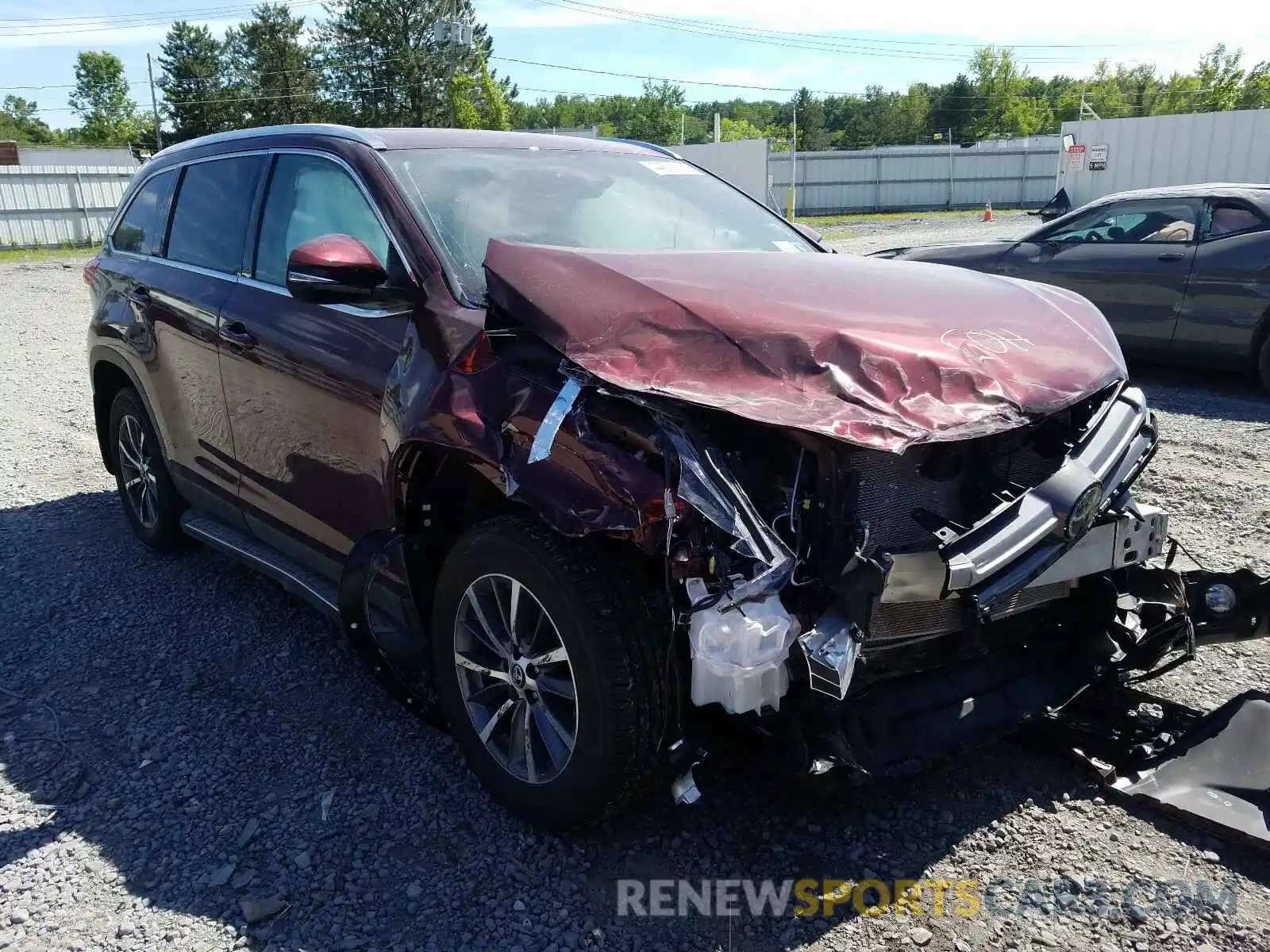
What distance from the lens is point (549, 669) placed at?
2877 mm

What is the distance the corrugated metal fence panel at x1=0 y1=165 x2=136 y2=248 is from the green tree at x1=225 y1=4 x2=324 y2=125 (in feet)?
137

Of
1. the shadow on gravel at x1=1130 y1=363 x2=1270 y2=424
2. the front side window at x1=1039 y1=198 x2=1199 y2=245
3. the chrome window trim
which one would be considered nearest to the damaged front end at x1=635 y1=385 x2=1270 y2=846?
the chrome window trim

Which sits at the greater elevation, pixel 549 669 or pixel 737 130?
pixel 737 130

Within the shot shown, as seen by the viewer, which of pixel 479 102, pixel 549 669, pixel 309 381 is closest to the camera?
pixel 549 669

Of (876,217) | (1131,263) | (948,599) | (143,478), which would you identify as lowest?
(876,217)

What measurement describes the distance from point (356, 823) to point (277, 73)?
7541cm

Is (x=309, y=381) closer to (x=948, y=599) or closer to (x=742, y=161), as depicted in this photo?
(x=948, y=599)

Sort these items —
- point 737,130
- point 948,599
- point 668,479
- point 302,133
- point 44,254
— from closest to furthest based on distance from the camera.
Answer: point 668,479 < point 948,599 < point 302,133 < point 44,254 < point 737,130

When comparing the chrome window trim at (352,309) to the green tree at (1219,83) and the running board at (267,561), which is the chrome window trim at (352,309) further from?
the green tree at (1219,83)

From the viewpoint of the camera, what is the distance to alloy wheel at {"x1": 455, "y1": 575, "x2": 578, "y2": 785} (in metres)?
2.86

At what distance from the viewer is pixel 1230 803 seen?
299 centimetres

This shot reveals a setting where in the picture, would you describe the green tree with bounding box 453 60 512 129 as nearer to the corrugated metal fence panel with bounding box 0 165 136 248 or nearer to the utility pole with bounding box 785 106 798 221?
the utility pole with bounding box 785 106 798 221

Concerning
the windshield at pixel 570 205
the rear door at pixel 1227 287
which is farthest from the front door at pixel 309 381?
the rear door at pixel 1227 287

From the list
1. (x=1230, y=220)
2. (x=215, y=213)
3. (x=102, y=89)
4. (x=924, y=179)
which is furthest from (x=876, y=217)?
(x=102, y=89)
